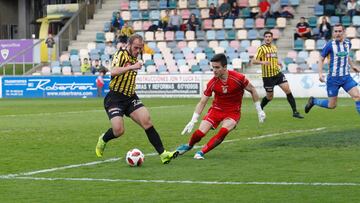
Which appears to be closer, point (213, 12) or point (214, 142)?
point (214, 142)

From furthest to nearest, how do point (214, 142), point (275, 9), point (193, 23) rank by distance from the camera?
1. point (193, 23)
2. point (275, 9)
3. point (214, 142)

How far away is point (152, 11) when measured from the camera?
47844 millimetres

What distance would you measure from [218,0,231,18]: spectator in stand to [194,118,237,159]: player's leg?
104 feet

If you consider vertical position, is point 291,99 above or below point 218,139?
below

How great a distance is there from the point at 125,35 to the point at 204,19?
4.28 meters

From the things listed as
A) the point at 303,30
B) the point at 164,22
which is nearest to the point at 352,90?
the point at 303,30

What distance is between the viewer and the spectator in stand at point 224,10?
45041 mm

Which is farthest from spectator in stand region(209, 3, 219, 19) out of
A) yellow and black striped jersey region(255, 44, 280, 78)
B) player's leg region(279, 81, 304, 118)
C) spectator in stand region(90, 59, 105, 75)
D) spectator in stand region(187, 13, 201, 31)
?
player's leg region(279, 81, 304, 118)

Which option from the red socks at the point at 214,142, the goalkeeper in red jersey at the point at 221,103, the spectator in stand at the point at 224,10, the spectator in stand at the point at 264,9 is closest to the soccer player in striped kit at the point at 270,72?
the goalkeeper in red jersey at the point at 221,103

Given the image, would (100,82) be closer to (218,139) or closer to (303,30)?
(303,30)

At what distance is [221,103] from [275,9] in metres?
30.9

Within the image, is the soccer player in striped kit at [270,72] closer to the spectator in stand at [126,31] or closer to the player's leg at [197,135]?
the player's leg at [197,135]

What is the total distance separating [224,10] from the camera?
45.1 m

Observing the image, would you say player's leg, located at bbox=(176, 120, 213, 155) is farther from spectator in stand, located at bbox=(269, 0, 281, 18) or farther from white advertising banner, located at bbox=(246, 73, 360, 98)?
spectator in stand, located at bbox=(269, 0, 281, 18)
